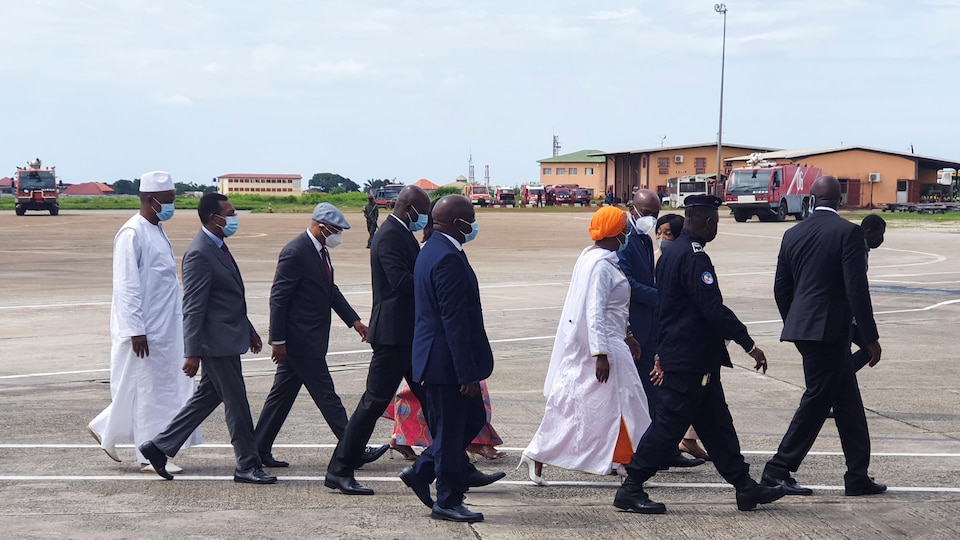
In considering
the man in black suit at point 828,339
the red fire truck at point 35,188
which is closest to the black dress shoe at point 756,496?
the man in black suit at point 828,339

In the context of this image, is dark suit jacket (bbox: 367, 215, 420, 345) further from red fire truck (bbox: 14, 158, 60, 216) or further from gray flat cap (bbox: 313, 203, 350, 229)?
red fire truck (bbox: 14, 158, 60, 216)

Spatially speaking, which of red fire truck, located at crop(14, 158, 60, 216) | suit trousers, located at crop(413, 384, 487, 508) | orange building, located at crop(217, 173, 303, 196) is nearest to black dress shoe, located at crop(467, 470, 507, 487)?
suit trousers, located at crop(413, 384, 487, 508)

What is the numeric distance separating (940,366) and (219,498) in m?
8.38

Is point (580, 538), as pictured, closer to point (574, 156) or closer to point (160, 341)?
point (160, 341)

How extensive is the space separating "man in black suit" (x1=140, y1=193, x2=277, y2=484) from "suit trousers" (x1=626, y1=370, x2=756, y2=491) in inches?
94.0

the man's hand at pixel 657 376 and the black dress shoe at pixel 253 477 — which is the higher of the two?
the man's hand at pixel 657 376

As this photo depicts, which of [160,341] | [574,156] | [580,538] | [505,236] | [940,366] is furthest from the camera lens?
[574,156]

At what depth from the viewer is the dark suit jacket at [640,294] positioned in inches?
299

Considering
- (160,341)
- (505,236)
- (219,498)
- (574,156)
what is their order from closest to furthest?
(219,498), (160,341), (505,236), (574,156)

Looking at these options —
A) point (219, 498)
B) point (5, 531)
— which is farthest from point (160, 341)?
point (5, 531)

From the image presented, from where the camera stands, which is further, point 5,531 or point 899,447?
point 899,447

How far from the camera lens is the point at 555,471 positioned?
24.5 feet

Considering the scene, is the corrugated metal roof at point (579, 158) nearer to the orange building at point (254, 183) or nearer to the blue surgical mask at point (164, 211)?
the orange building at point (254, 183)

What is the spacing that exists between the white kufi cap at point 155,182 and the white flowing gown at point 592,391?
9.55 feet
